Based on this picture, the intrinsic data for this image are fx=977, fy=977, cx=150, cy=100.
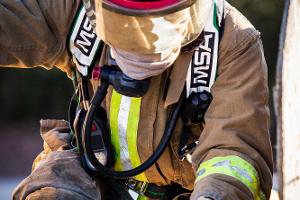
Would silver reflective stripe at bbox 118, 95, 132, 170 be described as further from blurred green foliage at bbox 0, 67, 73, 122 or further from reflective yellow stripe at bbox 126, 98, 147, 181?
blurred green foliage at bbox 0, 67, 73, 122

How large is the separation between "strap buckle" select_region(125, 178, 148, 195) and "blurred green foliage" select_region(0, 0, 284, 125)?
9.88 feet

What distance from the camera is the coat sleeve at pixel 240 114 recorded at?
2.98 meters

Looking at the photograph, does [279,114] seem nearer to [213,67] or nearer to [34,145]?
[213,67]

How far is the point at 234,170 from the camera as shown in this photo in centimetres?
292

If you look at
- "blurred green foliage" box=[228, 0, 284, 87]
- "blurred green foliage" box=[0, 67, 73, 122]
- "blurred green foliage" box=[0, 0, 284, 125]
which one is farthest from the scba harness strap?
"blurred green foliage" box=[0, 67, 73, 122]

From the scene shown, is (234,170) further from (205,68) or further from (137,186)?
(137,186)

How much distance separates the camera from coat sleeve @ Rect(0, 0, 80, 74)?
10.3ft

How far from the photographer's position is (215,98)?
3014 millimetres

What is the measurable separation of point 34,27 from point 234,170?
80 centimetres

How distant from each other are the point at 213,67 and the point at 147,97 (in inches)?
9.8

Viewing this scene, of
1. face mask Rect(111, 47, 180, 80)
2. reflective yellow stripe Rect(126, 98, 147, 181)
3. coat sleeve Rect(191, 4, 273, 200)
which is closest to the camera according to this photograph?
face mask Rect(111, 47, 180, 80)

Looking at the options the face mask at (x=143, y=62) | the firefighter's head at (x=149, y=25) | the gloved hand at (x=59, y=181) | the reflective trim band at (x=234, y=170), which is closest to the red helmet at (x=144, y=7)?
the firefighter's head at (x=149, y=25)

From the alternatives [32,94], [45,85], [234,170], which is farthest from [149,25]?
[32,94]

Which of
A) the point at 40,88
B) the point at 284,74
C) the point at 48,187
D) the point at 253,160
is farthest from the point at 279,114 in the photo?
the point at 40,88
